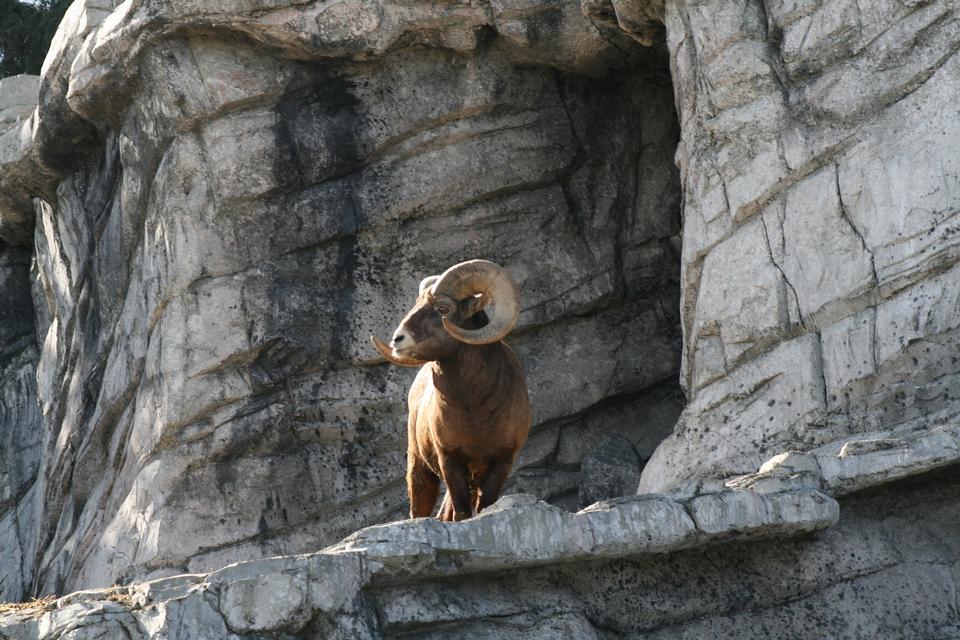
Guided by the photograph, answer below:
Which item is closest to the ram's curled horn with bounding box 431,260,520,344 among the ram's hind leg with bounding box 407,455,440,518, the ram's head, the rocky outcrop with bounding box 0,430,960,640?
the ram's head

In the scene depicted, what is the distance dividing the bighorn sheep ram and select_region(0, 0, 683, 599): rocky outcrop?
8.42 feet

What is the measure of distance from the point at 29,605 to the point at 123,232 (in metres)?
8.14

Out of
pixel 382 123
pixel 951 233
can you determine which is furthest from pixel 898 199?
pixel 382 123

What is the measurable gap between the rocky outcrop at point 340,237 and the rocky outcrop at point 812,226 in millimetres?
2131

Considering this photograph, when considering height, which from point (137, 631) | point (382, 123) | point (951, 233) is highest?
point (382, 123)

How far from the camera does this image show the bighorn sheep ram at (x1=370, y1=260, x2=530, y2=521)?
417 inches

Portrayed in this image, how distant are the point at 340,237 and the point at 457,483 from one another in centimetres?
410

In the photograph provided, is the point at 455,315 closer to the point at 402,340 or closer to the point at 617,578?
the point at 402,340

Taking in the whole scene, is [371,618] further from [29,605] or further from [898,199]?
[898,199]

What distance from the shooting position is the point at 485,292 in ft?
35.4

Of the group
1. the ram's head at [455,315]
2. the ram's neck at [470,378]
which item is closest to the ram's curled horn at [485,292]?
the ram's head at [455,315]

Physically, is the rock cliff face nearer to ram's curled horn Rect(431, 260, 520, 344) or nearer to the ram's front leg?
the ram's front leg

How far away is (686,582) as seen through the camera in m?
8.63

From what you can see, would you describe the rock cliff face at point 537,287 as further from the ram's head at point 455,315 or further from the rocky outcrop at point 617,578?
the ram's head at point 455,315
